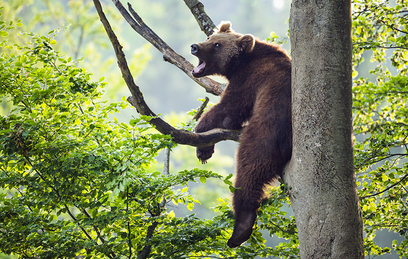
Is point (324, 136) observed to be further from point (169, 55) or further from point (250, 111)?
point (169, 55)

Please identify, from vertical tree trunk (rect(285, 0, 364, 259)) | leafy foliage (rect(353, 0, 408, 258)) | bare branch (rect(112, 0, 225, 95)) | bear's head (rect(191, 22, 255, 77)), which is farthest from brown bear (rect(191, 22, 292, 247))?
leafy foliage (rect(353, 0, 408, 258))

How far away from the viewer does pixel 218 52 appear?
374 centimetres

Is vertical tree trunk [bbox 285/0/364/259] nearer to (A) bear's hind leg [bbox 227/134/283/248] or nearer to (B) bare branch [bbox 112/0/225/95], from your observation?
(A) bear's hind leg [bbox 227/134/283/248]

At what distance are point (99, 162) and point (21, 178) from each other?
65cm

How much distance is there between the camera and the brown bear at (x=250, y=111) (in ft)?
8.06

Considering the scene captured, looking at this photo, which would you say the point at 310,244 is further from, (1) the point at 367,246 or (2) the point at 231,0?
(2) the point at 231,0

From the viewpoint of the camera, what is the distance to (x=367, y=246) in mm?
2840

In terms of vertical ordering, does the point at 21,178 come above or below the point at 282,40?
below

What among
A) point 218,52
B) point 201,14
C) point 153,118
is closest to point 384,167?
point 218,52

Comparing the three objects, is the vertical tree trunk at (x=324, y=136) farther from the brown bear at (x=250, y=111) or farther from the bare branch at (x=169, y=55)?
the bare branch at (x=169, y=55)

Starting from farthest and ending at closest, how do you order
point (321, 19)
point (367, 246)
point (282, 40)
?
point (282, 40) → point (367, 246) → point (321, 19)

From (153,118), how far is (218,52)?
186 centimetres

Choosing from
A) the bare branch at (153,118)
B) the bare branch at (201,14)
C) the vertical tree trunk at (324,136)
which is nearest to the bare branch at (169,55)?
the bare branch at (201,14)

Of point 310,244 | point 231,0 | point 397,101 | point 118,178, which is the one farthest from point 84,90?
point 231,0
